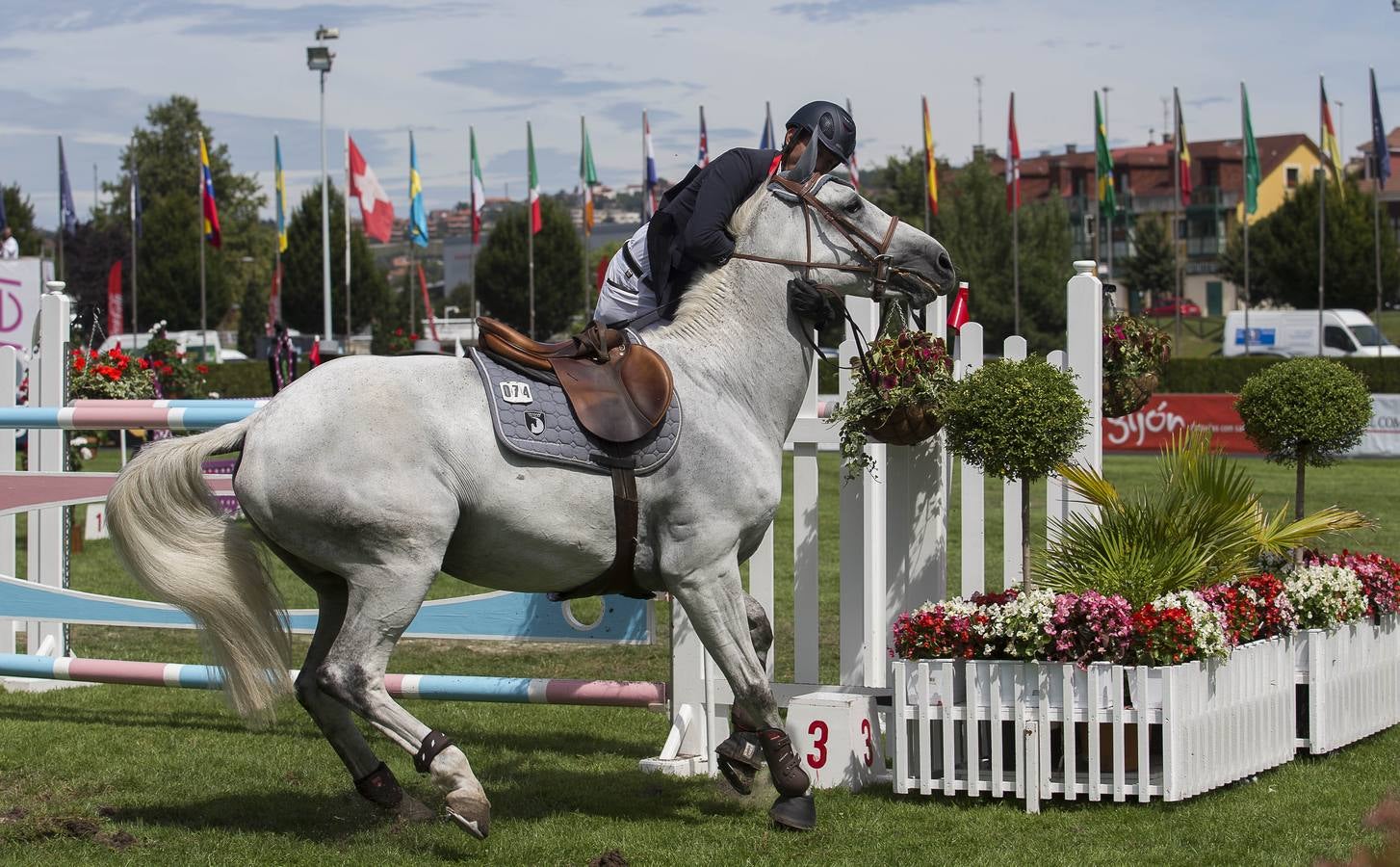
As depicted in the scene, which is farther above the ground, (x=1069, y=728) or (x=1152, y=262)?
(x=1152, y=262)

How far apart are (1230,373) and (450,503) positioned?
3590 cm

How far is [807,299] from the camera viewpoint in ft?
18.5

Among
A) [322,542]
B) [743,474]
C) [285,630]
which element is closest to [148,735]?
[285,630]

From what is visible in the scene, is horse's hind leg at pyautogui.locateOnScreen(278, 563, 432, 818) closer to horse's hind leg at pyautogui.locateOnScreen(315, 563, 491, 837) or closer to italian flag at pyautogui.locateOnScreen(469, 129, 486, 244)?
horse's hind leg at pyautogui.locateOnScreen(315, 563, 491, 837)

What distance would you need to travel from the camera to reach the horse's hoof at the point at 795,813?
17.6 ft

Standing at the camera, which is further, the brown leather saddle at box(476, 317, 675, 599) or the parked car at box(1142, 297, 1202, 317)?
the parked car at box(1142, 297, 1202, 317)

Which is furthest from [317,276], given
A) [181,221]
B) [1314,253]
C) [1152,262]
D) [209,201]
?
[1314,253]

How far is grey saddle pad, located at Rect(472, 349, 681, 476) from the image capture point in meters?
5.10

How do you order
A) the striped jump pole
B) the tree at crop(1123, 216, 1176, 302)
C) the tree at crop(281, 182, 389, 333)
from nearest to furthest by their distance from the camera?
1. the striped jump pole
2. the tree at crop(1123, 216, 1176, 302)
3. the tree at crop(281, 182, 389, 333)

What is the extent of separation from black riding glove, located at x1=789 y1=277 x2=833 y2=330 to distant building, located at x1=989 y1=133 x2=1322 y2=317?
86.8 m

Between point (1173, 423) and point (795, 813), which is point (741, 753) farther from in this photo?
point (1173, 423)

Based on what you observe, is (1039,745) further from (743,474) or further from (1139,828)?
(743,474)

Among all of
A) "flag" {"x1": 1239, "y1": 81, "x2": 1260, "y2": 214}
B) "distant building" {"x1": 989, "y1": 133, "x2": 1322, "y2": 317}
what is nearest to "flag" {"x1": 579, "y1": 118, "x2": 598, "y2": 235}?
"flag" {"x1": 1239, "y1": 81, "x2": 1260, "y2": 214}

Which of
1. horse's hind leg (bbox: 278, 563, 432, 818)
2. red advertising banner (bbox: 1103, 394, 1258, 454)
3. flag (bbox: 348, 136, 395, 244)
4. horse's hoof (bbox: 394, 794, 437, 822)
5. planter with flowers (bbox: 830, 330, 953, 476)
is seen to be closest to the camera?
horse's hind leg (bbox: 278, 563, 432, 818)
